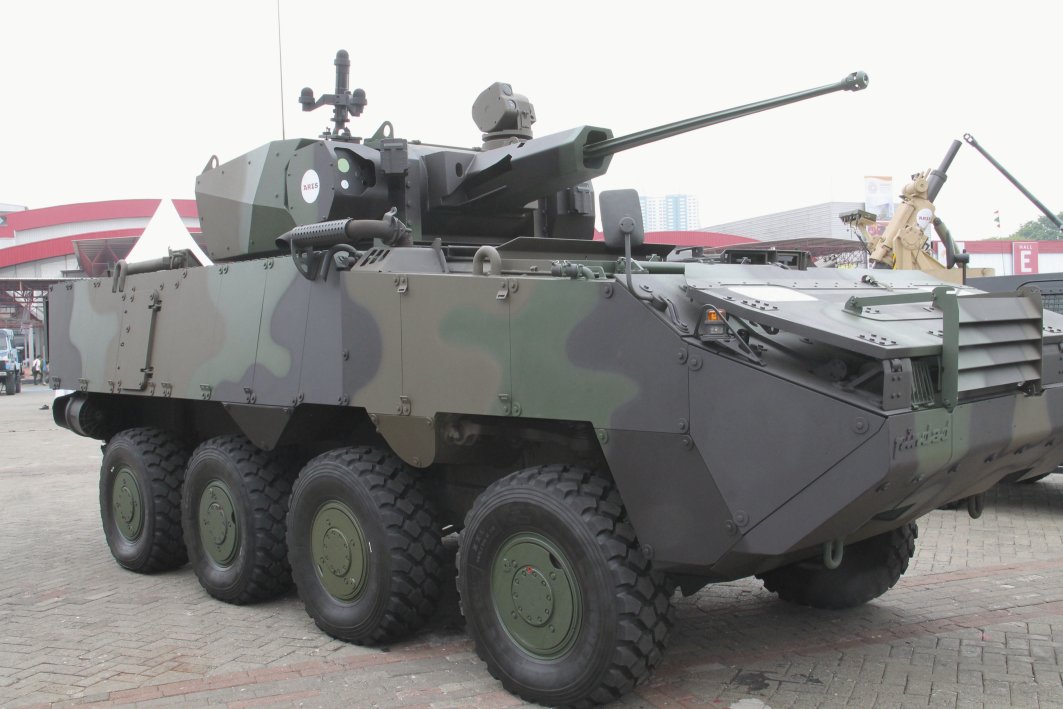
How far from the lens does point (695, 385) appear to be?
418 centimetres

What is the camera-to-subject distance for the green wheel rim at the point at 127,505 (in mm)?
7594

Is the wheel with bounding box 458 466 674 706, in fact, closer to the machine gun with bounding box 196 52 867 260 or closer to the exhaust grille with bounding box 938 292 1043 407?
the exhaust grille with bounding box 938 292 1043 407

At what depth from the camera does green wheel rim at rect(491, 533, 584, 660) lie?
180 inches

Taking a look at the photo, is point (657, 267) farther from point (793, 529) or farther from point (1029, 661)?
point (1029, 661)

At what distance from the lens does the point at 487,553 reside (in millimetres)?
4871

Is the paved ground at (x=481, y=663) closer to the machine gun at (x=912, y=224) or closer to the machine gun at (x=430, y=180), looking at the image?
the machine gun at (x=430, y=180)

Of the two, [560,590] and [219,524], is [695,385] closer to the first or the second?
[560,590]

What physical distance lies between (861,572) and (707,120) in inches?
105

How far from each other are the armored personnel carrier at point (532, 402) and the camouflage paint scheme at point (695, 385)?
13 millimetres

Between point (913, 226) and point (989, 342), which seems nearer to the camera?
point (989, 342)

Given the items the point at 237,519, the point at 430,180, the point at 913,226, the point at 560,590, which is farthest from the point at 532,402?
the point at 913,226

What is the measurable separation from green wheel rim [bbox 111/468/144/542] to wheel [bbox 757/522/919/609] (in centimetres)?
446

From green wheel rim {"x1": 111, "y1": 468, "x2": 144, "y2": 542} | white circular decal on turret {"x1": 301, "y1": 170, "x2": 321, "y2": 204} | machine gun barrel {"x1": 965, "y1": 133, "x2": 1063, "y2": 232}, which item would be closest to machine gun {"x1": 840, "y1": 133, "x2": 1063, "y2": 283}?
machine gun barrel {"x1": 965, "y1": 133, "x2": 1063, "y2": 232}

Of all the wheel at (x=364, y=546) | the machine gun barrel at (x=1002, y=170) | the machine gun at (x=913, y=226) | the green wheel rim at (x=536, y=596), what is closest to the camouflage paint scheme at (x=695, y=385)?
the wheel at (x=364, y=546)
